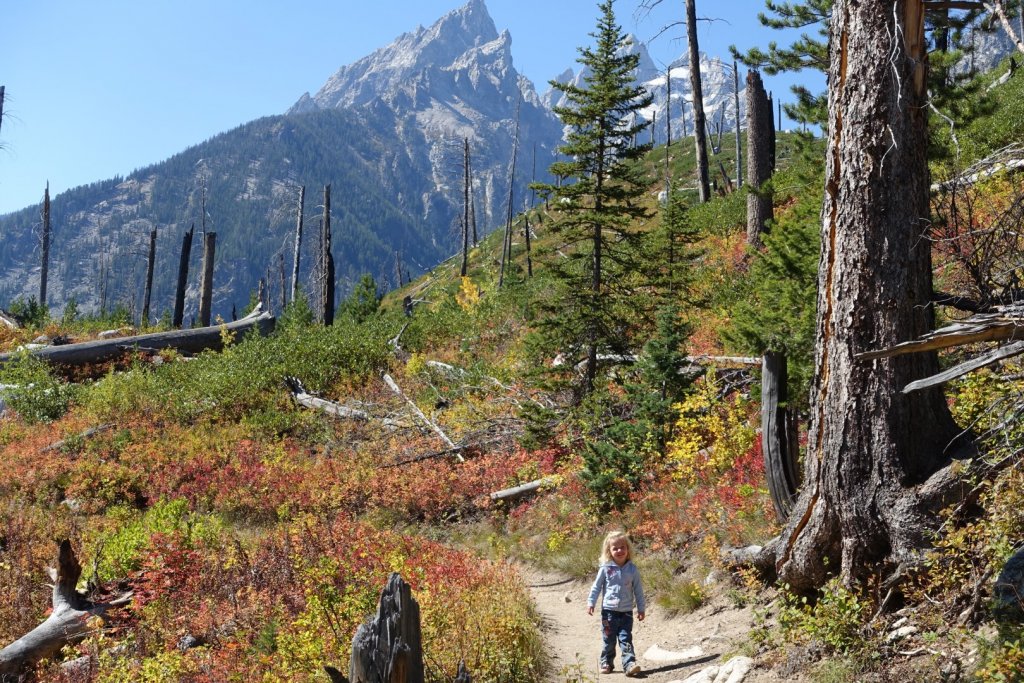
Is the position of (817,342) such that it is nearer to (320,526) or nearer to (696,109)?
(320,526)

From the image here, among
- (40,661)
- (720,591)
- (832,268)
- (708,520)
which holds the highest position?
(832,268)

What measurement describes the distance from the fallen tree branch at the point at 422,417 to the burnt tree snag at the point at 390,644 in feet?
28.3

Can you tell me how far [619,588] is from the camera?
6441mm

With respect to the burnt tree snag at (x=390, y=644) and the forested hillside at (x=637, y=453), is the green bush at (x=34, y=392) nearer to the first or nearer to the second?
the forested hillside at (x=637, y=453)

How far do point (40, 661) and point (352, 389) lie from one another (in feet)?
34.3

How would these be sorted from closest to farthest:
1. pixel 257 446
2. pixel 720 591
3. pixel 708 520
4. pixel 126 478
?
pixel 720 591 → pixel 708 520 → pixel 126 478 → pixel 257 446

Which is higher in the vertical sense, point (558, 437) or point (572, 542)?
point (558, 437)

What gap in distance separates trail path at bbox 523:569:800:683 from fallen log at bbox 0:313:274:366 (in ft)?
46.8

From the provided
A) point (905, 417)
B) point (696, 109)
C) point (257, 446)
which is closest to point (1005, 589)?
point (905, 417)

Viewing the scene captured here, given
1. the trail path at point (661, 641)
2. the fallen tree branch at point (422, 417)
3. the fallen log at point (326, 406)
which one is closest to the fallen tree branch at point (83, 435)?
the fallen log at point (326, 406)

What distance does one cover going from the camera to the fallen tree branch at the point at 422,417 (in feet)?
43.3

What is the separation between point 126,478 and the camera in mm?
13367

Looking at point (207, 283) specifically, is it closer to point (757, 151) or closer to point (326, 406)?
point (326, 406)

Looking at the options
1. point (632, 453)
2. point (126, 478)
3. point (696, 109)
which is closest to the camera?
point (632, 453)
